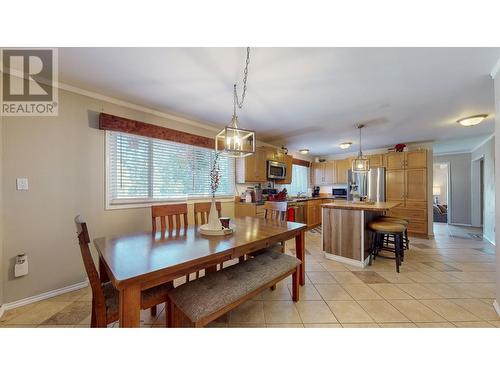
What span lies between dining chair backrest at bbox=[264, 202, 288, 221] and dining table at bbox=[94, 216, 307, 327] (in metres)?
0.53

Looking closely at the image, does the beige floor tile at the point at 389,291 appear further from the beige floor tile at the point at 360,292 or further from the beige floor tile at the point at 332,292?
the beige floor tile at the point at 332,292

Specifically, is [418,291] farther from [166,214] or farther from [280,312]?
[166,214]

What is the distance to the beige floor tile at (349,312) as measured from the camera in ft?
5.23

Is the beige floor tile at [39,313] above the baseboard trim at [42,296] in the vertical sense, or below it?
below

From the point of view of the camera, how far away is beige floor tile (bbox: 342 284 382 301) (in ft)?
6.39

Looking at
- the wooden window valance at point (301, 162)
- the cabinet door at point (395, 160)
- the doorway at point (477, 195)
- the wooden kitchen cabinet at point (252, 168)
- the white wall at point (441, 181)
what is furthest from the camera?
the white wall at point (441, 181)

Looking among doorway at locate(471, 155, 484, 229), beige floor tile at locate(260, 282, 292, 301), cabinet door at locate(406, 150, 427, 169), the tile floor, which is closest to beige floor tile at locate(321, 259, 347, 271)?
the tile floor

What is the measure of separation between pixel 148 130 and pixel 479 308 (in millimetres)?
4207

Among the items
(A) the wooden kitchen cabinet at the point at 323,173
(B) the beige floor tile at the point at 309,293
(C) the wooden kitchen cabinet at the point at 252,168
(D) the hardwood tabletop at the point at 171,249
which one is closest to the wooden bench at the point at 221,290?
(D) the hardwood tabletop at the point at 171,249

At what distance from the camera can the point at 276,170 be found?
15.0 feet

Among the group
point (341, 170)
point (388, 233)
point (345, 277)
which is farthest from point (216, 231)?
point (341, 170)
